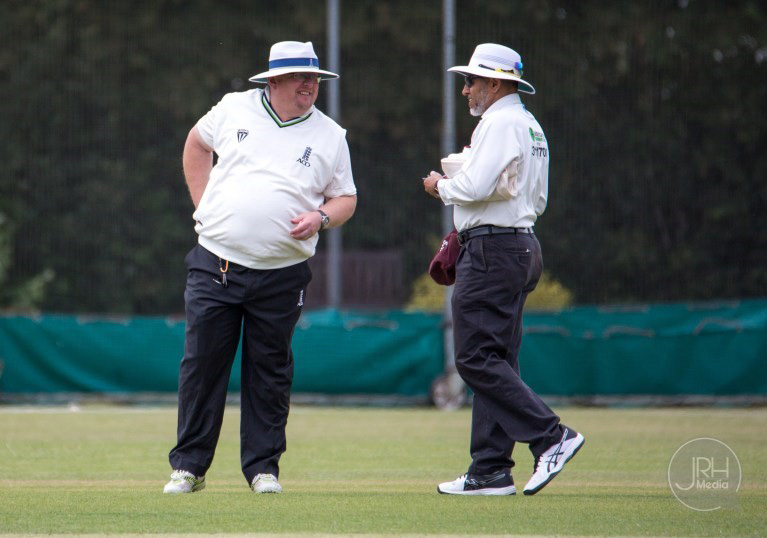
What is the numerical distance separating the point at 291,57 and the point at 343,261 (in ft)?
40.0

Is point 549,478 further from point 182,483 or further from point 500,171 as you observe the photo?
point 182,483

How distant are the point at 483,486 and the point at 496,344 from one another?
25.3 inches

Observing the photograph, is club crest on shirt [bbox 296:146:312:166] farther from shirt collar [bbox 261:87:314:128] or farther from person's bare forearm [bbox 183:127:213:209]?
person's bare forearm [bbox 183:127:213:209]

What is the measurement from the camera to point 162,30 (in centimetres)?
1973

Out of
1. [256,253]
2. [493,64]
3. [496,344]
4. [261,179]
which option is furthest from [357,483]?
[493,64]

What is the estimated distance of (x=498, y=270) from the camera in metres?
5.95

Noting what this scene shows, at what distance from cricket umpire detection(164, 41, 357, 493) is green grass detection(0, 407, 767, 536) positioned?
0.99 ft

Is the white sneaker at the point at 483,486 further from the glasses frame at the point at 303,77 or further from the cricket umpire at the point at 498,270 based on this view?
the glasses frame at the point at 303,77

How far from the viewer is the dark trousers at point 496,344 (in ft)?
19.2

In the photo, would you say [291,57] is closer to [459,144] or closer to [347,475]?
[347,475]

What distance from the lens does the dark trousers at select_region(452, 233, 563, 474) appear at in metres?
5.84

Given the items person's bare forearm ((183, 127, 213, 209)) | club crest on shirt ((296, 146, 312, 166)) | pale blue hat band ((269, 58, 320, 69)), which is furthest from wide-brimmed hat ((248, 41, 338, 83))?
person's bare forearm ((183, 127, 213, 209))

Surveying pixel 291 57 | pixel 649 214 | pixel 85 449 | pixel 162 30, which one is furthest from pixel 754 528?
pixel 162 30

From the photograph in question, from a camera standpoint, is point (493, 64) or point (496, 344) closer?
point (496, 344)
